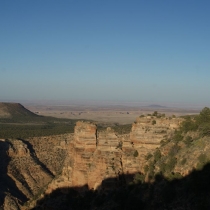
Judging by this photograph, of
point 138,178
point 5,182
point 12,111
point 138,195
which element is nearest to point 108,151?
point 138,178

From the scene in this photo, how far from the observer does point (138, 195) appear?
26844mm

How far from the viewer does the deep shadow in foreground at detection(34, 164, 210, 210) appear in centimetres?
2167

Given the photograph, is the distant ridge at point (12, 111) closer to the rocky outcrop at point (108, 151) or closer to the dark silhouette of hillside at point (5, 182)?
the dark silhouette of hillside at point (5, 182)

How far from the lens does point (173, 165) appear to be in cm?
2728

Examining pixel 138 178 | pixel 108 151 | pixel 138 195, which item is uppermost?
pixel 108 151

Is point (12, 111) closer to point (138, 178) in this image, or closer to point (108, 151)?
point (108, 151)

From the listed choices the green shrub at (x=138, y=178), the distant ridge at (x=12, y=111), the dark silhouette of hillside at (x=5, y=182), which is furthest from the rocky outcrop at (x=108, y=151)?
the distant ridge at (x=12, y=111)

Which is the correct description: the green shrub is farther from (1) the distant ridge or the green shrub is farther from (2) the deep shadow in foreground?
(1) the distant ridge

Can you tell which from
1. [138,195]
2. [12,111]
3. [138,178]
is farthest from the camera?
[12,111]

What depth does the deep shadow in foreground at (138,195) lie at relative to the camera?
71.1 feet

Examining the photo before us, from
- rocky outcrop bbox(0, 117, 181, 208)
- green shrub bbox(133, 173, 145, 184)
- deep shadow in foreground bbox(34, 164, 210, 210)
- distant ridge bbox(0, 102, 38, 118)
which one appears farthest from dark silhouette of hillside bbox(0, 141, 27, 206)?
distant ridge bbox(0, 102, 38, 118)

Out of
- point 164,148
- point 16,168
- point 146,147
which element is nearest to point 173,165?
point 164,148

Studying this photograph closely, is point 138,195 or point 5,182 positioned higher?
point 138,195

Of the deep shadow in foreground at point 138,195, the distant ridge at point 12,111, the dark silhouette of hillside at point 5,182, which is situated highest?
the distant ridge at point 12,111
